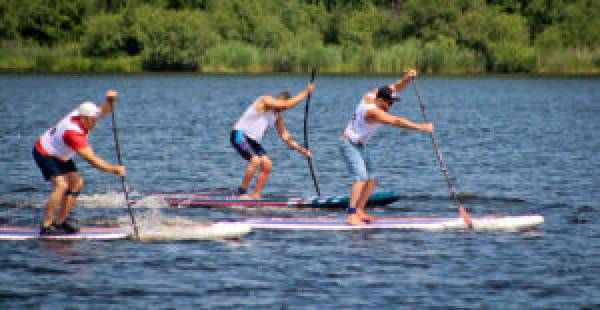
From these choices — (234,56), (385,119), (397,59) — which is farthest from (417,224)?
(234,56)

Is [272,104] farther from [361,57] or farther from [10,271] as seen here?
[361,57]

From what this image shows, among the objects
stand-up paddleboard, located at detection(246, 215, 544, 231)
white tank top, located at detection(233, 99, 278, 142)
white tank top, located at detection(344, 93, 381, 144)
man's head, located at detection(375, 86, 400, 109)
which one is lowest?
stand-up paddleboard, located at detection(246, 215, 544, 231)

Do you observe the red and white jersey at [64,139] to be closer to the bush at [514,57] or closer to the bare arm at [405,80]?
the bare arm at [405,80]

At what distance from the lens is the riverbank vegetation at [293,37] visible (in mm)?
88688

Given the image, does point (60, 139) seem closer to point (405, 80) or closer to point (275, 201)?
point (275, 201)

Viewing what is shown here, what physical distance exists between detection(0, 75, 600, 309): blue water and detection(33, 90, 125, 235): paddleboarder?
887 mm

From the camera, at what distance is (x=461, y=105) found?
5631 cm

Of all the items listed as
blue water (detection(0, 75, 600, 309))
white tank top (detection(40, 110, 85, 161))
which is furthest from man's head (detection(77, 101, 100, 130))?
blue water (detection(0, 75, 600, 309))

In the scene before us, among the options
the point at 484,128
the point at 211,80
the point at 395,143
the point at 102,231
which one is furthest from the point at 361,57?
the point at 102,231

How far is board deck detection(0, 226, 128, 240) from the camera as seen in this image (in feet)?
51.2

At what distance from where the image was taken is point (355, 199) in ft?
55.0

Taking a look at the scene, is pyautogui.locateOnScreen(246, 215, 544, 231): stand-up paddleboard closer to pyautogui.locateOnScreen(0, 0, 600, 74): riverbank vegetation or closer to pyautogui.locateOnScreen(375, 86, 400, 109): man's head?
pyautogui.locateOnScreen(375, 86, 400, 109): man's head

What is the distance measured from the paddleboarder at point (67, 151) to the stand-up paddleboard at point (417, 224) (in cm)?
341

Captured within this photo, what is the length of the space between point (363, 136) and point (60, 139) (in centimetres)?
508
